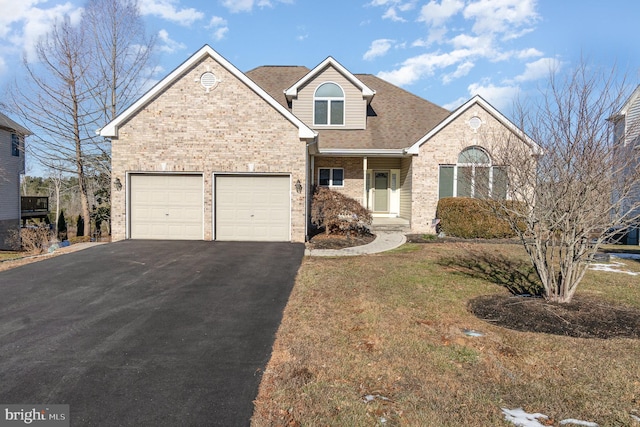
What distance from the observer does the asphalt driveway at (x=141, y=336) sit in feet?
11.0

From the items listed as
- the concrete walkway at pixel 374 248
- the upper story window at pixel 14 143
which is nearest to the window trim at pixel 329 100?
the concrete walkway at pixel 374 248

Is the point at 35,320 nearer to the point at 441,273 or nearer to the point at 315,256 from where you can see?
the point at 315,256

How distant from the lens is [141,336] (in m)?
4.85

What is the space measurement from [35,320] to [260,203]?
7.76m

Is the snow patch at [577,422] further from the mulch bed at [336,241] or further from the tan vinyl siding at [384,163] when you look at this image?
the tan vinyl siding at [384,163]

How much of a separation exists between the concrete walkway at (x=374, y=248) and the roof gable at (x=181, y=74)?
386 centimetres

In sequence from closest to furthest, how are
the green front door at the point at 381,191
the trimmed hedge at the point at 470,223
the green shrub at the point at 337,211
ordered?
the green shrub at the point at 337,211, the trimmed hedge at the point at 470,223, the green front door at the point at 381,191

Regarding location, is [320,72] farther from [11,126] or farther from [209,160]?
[11,126]

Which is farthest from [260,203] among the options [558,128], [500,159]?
[558,128]

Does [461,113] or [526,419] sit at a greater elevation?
[461,113]

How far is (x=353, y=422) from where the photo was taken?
2986mm

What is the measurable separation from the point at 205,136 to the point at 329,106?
25.0ft

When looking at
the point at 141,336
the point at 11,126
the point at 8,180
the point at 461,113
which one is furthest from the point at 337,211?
the point at 11,126

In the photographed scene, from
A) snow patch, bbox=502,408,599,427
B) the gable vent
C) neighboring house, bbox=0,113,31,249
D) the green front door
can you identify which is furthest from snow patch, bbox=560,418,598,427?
neighboring house, bbox=0,113,31,249
